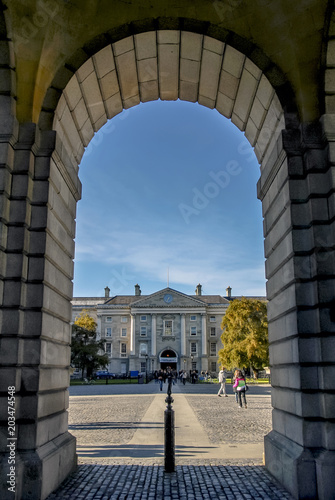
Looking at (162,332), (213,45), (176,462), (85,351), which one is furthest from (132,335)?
(213,45)

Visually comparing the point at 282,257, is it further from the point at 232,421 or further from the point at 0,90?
the point at 232,421

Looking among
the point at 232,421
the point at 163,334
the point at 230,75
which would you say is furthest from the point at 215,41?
the point at 163,334

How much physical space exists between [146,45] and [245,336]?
4362cm

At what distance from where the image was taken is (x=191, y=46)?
773 cm

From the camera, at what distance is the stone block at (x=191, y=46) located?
24.4ft

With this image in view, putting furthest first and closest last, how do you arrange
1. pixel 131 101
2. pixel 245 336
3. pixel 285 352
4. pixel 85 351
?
pixel 85 351
pixel 245 336
pixel 131 101
pixel 285 352

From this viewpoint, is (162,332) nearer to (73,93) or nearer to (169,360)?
(169,360)

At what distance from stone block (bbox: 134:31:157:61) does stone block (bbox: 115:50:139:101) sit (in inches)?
5.0

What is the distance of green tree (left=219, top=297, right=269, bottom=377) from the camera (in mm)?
45812

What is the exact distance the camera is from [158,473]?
7457 millimetres

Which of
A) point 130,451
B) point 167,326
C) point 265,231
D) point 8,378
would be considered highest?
point 167,326

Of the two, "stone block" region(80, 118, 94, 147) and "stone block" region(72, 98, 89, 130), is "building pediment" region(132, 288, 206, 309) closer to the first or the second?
"stone block" region(80, 118, 94, 147)

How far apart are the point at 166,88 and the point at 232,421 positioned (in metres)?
11.0

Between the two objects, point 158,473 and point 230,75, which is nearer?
point 158,473
